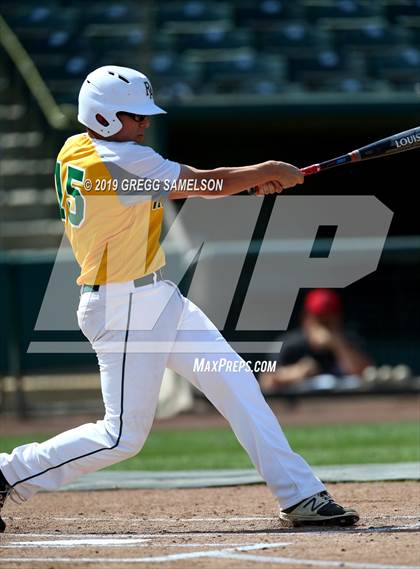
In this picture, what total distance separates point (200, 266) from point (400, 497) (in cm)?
572

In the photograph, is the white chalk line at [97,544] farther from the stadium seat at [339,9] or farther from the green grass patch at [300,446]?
the stadium seat at [339,9]

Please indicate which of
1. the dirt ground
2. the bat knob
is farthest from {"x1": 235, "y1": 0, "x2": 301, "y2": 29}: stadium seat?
the bat knob

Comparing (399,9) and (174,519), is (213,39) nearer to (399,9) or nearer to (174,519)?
(399,9)

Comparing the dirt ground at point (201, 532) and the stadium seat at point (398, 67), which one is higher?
the stadium seat at point (398, 67)

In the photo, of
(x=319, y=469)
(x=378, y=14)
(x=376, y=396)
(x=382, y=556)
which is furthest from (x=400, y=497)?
(x=378, y=14)

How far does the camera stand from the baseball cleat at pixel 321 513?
195 inches

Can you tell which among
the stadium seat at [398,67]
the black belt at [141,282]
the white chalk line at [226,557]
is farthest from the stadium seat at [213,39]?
the white chalk line at [226,557]

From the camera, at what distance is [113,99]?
4914 millimetres

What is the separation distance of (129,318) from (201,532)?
3.27 ft

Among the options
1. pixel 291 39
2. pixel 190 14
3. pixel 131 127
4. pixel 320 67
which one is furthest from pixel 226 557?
pixel 190 14

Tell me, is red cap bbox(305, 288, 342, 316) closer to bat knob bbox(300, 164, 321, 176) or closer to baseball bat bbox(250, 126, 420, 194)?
baseball bat bbox(250, 126, 420, 194)

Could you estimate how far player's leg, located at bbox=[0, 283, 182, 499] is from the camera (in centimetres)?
487

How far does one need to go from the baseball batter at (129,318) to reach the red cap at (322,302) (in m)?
6.77

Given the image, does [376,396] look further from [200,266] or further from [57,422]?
[57,422]
